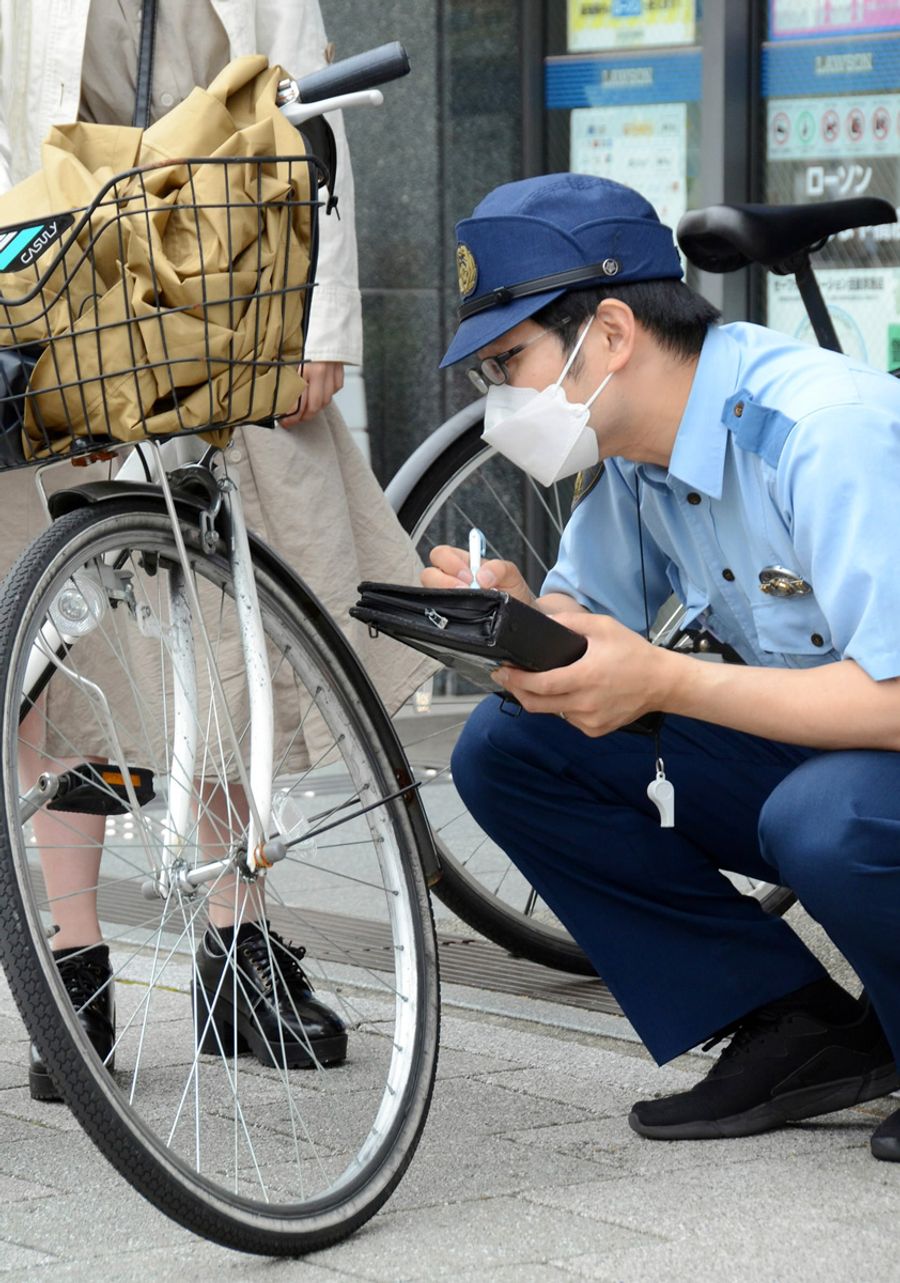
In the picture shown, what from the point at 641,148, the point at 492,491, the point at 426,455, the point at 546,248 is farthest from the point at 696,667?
the point at 641,148

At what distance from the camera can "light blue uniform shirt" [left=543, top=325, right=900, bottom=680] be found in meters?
2.16

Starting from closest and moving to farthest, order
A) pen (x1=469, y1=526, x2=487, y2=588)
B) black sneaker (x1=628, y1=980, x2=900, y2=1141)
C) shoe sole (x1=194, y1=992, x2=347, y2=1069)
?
pen (x1=469, y1=526, x2=487, y2=588) → black sneaker (x1=628, y1=980, x2=900, y2=1141) → shoe sole (x1=194, y1=992, x2=347, y2=1069)

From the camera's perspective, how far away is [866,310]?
21.5ft

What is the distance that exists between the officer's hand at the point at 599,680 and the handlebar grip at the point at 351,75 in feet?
2.20

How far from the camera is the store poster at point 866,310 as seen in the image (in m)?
6.53

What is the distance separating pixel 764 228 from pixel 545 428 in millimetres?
920

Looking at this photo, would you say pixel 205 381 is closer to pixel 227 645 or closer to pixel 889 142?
pixel 227 645

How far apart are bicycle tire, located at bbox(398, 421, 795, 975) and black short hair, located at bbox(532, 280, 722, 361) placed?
106cm

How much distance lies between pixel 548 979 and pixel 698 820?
866 mm

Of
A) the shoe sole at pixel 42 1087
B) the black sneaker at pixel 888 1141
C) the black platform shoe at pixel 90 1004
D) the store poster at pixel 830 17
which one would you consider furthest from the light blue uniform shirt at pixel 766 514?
the store poster at pixel 830 17

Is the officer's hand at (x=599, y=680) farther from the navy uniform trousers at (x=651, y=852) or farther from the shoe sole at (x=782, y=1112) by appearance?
the shoe sole at (x=782, y=1112)

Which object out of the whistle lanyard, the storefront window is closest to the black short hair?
the whistle lanyard

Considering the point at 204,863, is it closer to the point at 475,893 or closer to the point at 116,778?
the point at 116,778

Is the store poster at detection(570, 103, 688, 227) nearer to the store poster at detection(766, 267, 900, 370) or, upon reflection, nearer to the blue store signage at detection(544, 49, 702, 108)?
the blue store signage at detection(544, 49, 702, 108)
